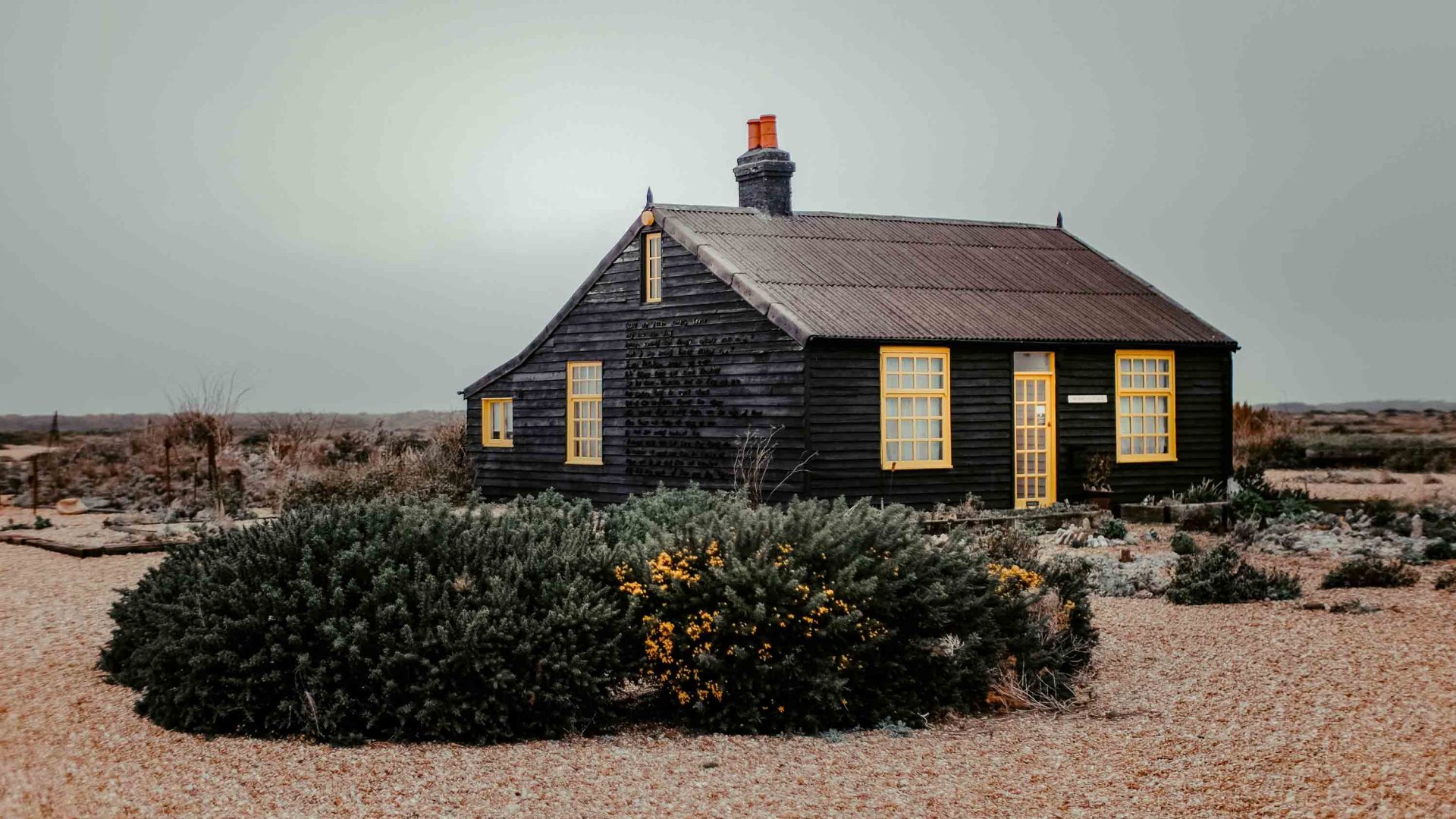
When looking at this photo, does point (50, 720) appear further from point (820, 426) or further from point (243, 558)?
point (820, 426)

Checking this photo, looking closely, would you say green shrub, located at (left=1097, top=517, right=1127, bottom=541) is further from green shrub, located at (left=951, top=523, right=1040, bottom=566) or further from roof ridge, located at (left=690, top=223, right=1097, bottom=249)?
roof ridge, located at (left=690, top=223, right=1097, bottom=249)

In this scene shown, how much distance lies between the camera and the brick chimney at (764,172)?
23062 millimetres

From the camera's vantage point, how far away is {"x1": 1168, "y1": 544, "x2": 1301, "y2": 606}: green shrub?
12.8 metres

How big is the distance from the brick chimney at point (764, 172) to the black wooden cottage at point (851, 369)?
0.04m

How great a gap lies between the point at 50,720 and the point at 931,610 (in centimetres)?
573

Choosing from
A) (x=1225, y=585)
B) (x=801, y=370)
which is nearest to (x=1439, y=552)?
(x=1225, y=585)

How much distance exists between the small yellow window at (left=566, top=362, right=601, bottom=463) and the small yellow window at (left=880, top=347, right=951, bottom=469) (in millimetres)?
5865

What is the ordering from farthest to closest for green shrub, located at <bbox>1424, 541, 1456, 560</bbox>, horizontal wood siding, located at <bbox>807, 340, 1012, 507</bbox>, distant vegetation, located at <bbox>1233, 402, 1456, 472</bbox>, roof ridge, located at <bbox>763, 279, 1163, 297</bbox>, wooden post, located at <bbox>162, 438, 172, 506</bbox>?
1. distant vegetation, located at <bbox>1233, 402, 1456, 472</bbox>
2. wooden post, located at <bbox>162, 438, 172, 506</bbox>
3. roof ridge, located at <bbox>763, 279, 1163, 297</bbox>
4. horizontal wood siding, located at <bbox>807, 340, 1012, 507</bbox>
5. green shrub, located at <bbox>1424, 541, 1456, 560</bbox>

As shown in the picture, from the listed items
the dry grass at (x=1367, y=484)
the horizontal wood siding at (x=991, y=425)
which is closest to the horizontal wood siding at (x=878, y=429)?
the horizontal wood siding at (x=991, y=425)

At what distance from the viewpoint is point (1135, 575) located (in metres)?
13.8

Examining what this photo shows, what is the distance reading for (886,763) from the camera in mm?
7316

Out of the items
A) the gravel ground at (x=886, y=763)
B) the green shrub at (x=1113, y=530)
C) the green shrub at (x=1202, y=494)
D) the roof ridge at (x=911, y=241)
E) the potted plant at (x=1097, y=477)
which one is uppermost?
the roof ridge at (x=911, y=241)

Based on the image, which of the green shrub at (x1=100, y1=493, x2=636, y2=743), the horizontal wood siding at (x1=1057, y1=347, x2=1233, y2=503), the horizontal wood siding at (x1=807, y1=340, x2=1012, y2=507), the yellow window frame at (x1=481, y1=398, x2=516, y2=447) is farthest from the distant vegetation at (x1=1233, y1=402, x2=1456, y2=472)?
the green shrub at (x1=100, y1=493, x2=636, y2=743)

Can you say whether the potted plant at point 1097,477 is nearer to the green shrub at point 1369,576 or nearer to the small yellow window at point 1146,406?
the small yellow window at point 1146,406
